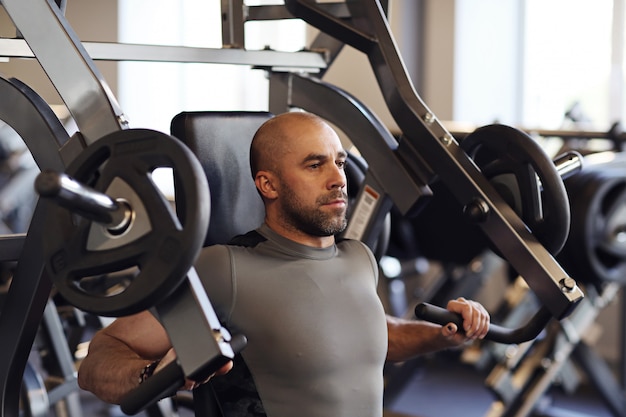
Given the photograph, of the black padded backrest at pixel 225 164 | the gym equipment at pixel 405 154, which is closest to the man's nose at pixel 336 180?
the black padded backrest at pixel 225 164

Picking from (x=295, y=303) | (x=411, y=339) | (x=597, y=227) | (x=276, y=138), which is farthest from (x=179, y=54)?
(x=597, y=227)

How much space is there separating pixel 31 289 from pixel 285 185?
1.63 ft

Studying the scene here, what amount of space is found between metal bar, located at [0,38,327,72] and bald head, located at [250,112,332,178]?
350 mm

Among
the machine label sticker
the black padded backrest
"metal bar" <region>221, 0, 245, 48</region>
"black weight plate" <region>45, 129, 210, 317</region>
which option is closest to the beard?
the black padded backrest

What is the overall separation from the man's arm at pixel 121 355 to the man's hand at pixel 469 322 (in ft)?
1.77

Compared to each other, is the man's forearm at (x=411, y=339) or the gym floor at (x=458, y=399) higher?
the man's forearm at (x=411, y=339)

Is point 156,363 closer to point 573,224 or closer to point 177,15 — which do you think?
point 177,15

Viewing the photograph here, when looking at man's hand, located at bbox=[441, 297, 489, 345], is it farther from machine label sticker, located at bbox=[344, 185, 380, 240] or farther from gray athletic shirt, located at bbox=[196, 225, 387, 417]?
machine label sticker, located at bbox=[344, 185, 380, 240]

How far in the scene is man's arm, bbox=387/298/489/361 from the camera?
169 centimetres

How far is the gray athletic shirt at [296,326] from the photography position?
1.54 meters

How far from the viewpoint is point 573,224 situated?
2.77 metres

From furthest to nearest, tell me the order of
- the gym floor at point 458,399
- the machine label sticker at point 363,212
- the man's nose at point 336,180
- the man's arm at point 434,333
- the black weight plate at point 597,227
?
the gym floor at point 458,399 < the black weight plate at point 597,227 < the machine label sticker at point 363,212 < the man's arm at point 434,333 < the man's nose at point 336,180

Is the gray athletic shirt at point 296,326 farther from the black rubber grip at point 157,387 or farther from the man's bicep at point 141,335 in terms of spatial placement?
the black rubber grip at point 157,387

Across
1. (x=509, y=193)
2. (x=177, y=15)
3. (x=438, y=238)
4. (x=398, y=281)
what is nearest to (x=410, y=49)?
(x=398, y=281)
